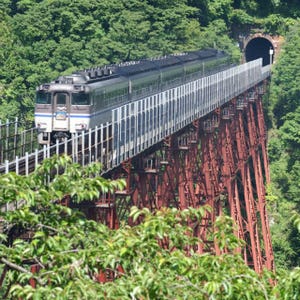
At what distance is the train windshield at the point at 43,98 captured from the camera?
36.4 m

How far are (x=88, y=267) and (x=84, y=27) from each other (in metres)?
54.9

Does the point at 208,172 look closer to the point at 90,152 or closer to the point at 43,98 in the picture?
the point at 43,98

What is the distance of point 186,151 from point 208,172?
10.8 feet

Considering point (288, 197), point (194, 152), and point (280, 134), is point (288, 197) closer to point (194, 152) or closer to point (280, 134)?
point (280, 134)

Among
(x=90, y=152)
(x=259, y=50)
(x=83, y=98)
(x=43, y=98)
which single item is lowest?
(x=259, y=50)

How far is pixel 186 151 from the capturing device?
136 ft

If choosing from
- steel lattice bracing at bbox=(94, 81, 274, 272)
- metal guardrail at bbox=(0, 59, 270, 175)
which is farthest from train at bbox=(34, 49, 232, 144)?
steel lattice bracing at bbox=(94, 81, 274, 272)

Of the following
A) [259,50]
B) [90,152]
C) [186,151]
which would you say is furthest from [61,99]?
[259,50]

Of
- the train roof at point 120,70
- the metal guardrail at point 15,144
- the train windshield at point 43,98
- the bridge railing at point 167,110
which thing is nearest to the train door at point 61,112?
the train windshield at point 43,98

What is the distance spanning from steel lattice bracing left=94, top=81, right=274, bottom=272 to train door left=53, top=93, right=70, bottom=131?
2.33 metres

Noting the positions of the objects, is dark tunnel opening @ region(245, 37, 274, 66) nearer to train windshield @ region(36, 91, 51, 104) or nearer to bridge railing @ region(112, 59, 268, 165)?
bridge railing @ region(112, 59, 268, 165)

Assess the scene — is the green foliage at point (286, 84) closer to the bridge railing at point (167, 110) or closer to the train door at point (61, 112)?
the bridge railing at point (167, 110)

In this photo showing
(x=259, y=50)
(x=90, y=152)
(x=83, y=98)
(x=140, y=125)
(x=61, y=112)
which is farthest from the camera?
(x=259, y=50)

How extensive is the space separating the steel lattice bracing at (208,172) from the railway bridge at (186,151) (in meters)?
0.03
